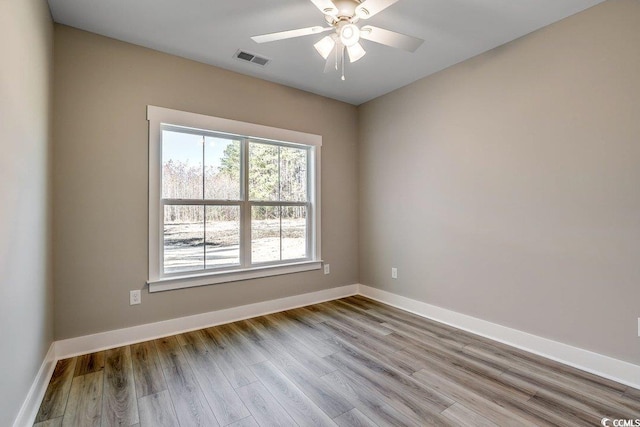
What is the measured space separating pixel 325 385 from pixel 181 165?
239cm

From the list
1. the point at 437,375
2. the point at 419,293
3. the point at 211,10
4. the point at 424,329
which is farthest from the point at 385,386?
the point at 211,10

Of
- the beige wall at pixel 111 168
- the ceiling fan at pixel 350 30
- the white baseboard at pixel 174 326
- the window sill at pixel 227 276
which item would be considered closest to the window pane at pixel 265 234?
the window sill at pixel 227 276

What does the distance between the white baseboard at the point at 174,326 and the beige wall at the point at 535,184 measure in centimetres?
129

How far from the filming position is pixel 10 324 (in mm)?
1418

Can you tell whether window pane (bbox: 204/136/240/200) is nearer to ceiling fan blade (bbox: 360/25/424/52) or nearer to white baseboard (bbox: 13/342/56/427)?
white baseboard (bbox: 13/342/56/427)

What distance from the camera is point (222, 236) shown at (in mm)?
3240

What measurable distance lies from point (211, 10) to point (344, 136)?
2266 millimetres

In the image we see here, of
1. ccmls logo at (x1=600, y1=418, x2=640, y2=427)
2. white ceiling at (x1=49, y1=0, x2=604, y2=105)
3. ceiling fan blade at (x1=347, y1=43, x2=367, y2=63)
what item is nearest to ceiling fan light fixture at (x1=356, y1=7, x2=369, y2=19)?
ceiling fan blade at (x1=347, y1=43, x2=367, y2=63)

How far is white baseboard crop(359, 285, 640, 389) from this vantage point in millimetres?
2072

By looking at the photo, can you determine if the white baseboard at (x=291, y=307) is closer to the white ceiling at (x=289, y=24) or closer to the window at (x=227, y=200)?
the window at (x=227, y=200)

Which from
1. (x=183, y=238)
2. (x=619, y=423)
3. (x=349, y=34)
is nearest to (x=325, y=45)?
(x=349, y=34)

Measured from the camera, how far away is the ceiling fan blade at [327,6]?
5.82ft

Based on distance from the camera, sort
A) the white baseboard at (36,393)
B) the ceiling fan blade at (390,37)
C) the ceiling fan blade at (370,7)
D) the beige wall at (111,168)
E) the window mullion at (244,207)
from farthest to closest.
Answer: the window mullion at (244,207), the beige wall at (111,168), the ceiling fan blade at (390,37), the ceiling fan blade at (370,7), the white baseboard at (36,393)

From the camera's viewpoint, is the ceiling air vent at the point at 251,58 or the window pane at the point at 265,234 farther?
the window pane at the point at 265,234
